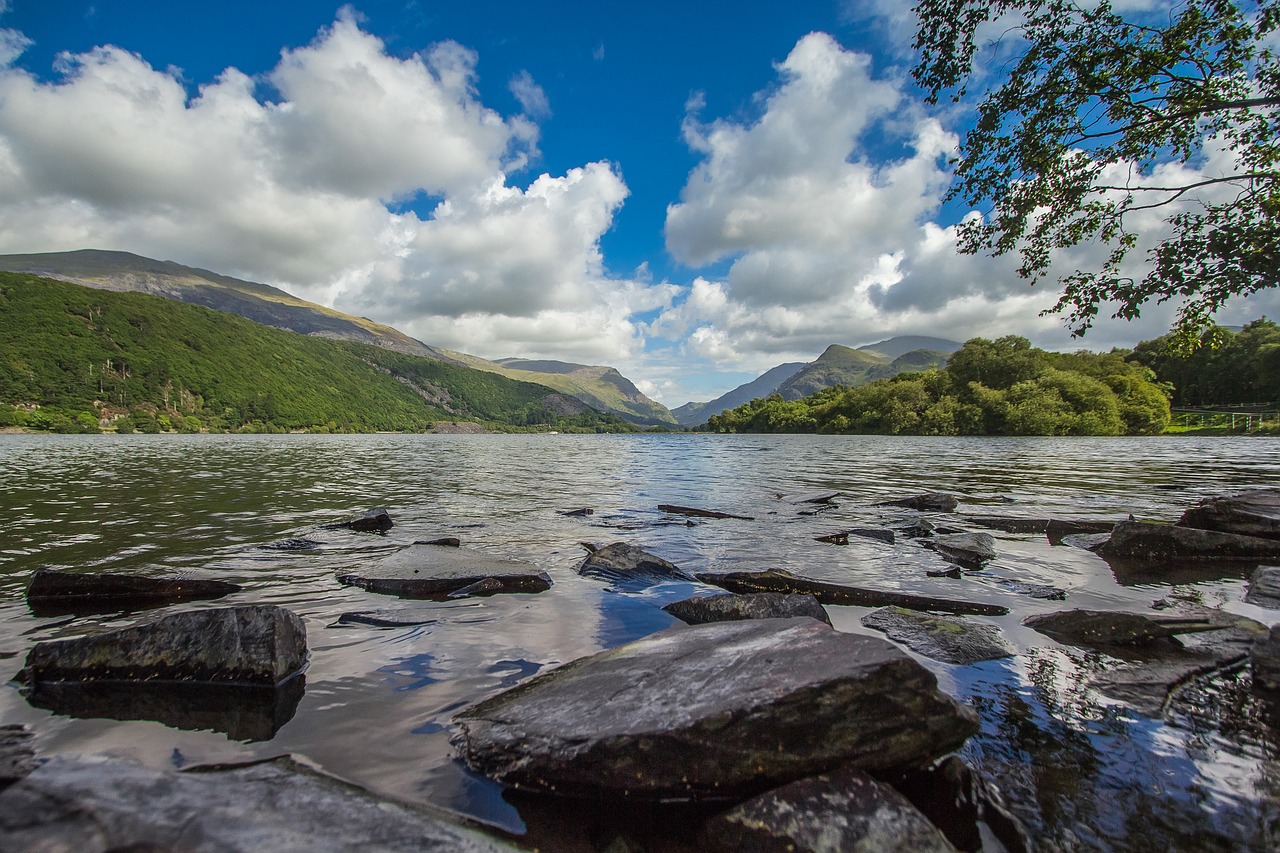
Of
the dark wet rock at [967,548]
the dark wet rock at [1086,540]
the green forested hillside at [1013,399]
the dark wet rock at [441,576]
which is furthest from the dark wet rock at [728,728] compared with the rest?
the green forested hillside at [1013,399]

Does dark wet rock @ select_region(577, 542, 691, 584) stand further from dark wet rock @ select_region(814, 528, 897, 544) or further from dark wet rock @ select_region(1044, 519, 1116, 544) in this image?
dark wet rock @ select_region(1044, 519, 1116, 544)

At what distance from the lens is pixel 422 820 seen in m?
3.27

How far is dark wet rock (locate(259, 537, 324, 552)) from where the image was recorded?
42.3 feet

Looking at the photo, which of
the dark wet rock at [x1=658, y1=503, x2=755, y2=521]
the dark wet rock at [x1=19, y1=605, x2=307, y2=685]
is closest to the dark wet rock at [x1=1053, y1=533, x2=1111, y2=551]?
the dark wet rock at [x1=658, y1=503, x2=755, y2=521]

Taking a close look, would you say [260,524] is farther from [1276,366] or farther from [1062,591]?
[1276,366]

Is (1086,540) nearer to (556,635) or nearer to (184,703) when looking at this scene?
(556,635)

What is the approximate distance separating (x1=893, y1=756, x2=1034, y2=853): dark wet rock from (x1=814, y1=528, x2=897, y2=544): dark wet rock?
33.1ft

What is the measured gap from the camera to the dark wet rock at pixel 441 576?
9.62 meters

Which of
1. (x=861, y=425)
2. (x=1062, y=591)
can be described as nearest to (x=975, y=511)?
(x=1062, y=591)

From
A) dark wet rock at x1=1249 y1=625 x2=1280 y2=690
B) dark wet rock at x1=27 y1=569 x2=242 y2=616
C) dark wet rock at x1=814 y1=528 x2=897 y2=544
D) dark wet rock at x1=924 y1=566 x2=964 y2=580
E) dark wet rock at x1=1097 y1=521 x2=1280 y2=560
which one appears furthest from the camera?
dark wet rock at x1=814 y1=528 x2=897 y2=544

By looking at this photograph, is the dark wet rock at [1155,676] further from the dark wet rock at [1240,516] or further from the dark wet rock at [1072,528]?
the dark wet rock at [1072,528]

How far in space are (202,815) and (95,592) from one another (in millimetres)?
8589

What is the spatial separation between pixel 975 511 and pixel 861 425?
153412 millimetres

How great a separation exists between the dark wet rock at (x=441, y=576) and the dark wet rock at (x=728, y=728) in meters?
4.87
